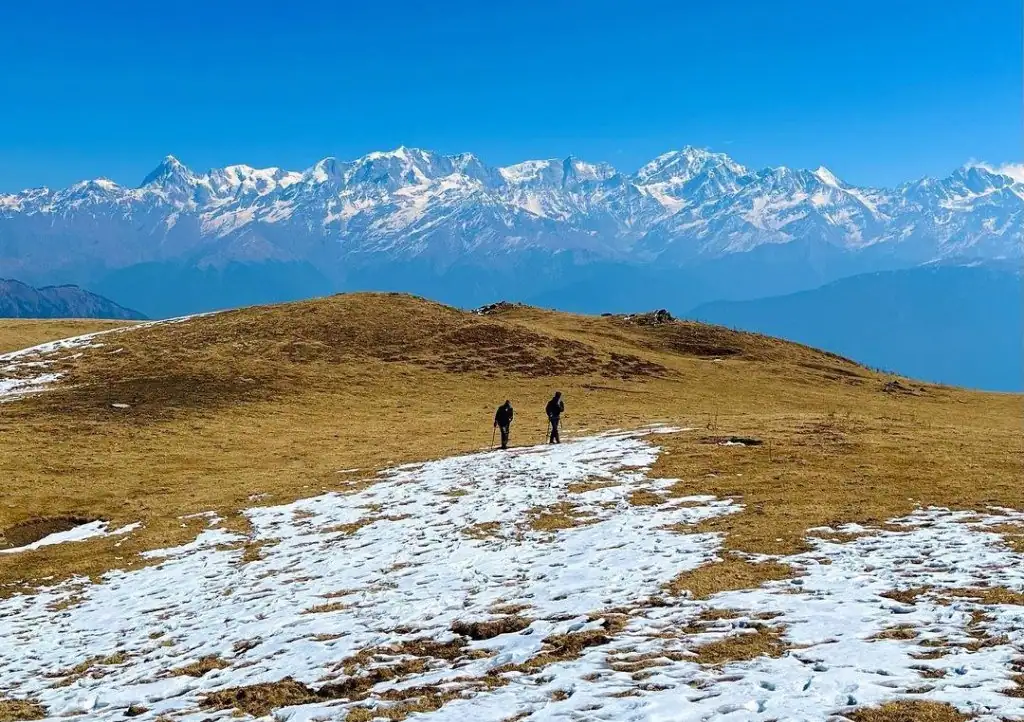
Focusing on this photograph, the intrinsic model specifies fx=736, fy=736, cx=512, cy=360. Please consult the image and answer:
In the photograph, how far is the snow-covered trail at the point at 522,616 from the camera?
38.1 ft

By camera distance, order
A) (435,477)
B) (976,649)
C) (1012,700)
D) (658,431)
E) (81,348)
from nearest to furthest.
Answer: (1012,700)
(976,649)
(435,477)
(658,431)
(81,348)

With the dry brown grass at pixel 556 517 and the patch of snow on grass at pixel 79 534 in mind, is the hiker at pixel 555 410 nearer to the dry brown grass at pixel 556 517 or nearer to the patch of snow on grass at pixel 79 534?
the dry brown grass at pixel 556 517

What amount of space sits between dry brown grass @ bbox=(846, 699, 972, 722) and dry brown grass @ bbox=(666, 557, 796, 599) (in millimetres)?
5910

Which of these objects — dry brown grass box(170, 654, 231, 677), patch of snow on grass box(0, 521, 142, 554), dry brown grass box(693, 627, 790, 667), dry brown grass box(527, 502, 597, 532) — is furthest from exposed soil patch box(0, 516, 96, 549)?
dry brown grass box(693, 627, 790, 667)

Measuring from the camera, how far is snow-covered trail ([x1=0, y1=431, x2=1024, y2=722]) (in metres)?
11.6

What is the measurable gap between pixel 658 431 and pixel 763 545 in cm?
2357

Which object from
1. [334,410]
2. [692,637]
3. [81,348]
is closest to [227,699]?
[692,637]

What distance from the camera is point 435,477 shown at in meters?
34.2

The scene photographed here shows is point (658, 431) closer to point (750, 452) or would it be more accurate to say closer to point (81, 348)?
point (750, 452)

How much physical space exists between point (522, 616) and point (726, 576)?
5131 mm

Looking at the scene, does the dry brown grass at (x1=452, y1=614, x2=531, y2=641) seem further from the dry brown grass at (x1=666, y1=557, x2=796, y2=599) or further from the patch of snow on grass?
the patch of snow on grass

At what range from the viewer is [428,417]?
59.5 m

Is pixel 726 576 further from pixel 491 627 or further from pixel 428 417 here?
pixel 428 417

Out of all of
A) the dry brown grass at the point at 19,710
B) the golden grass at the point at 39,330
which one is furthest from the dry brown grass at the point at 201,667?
the golden grass at the point at 39,330
